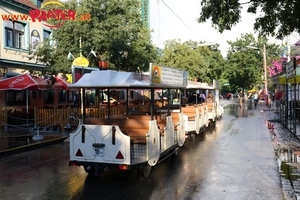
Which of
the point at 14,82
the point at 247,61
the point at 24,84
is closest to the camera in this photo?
the point at 24,84

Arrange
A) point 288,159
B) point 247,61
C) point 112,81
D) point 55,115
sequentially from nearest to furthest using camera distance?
point 112,81, point 288,159, point 55,115, point 247,61

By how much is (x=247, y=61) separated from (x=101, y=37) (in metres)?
33.7

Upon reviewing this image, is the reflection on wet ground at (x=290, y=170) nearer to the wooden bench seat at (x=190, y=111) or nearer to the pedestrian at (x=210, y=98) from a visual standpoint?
the wooden bench seat at (x=190, y=111)

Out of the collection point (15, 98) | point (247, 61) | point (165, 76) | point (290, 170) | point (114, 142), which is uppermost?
point (247, 61)

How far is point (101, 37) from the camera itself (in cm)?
1786

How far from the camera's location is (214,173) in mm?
7836

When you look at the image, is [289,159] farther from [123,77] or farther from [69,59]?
[69,59]

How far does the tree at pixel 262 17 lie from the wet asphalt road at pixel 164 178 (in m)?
3.65

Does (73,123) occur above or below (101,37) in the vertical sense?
below

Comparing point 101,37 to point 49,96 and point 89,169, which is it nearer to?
point 49,96

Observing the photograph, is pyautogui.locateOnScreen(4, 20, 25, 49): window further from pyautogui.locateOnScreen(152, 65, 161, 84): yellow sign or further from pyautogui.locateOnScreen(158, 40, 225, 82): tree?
pyautogui.locateOnScreen(158, 40, 225, 82): tree

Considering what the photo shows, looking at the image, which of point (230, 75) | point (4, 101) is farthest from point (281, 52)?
point (4, 101)

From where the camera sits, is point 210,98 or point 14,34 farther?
point 14,34

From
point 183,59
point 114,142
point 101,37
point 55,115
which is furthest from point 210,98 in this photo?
point 183,59
